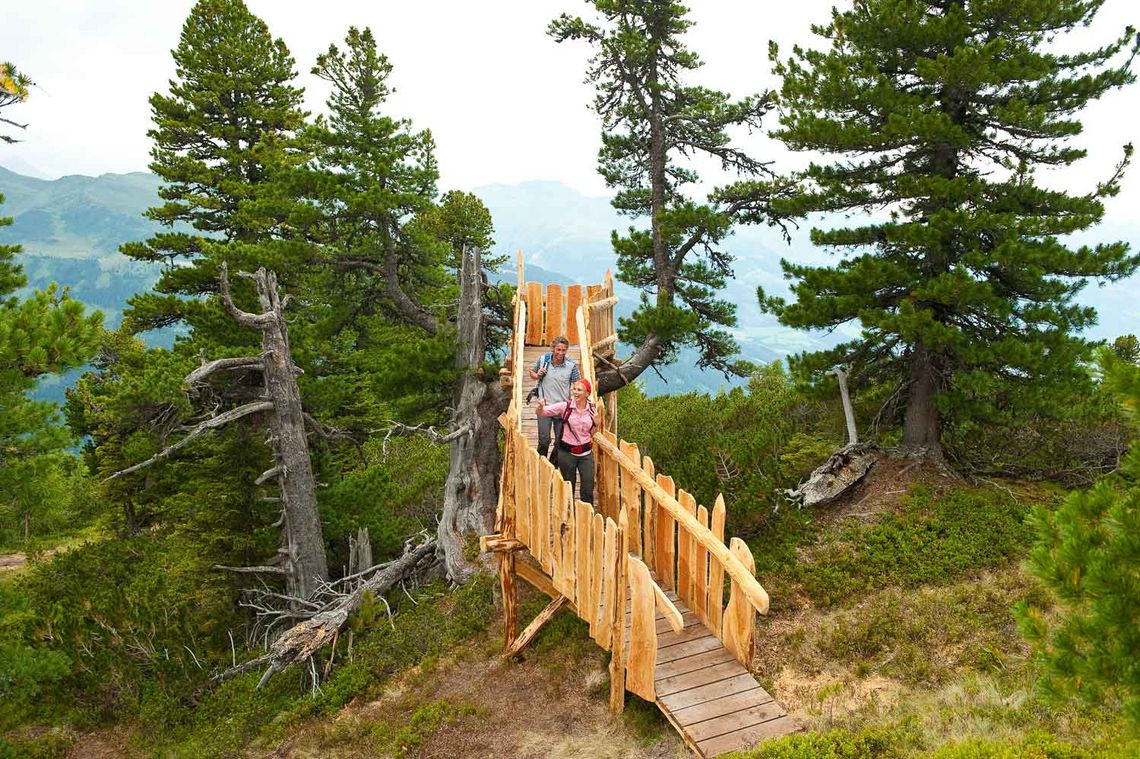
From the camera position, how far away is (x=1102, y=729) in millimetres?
5230

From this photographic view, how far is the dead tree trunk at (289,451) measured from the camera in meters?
12.0

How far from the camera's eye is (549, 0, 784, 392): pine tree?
12.9 meters

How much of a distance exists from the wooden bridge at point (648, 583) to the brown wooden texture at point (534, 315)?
3.95 metres

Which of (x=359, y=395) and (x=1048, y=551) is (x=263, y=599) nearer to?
(x=359, y=395)

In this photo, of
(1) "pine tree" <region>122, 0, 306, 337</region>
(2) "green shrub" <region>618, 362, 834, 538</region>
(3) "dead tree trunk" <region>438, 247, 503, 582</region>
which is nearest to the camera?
(2) "green shrub" <region>618, 362, 834, 538</region>

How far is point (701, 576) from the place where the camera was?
23.7 ft

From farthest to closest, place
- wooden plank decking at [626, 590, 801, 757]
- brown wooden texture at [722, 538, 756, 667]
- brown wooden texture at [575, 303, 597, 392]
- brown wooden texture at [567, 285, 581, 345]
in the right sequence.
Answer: brown wooden texture at [567, 285, 581, 345] < brown wooden texture at [575, 303, 597, 392] < brown wooden texture at [722, 538, 756, 667] < wooden plank decking at [626, 590, 801, 757]

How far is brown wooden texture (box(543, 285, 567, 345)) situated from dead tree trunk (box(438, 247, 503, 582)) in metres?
1.42

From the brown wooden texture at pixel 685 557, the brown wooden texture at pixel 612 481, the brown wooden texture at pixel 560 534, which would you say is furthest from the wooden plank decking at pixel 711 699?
the brown wooden texture at pixel 612 481

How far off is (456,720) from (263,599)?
7987mm

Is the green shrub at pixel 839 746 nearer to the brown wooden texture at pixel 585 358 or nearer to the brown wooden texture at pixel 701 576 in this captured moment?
the brown wooden texture at pixel 701 576

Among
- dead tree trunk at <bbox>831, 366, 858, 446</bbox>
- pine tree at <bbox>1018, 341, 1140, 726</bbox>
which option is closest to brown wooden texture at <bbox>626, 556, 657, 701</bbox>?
pine tree at <bbox>1018, 341, 1140, 726</bbox>

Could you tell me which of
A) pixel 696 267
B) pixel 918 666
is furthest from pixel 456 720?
pixel 696 267

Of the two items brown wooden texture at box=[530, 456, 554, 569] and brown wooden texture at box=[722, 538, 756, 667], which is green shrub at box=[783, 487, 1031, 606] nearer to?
brown wooden texture at box=[722, 538, 756, 667]
